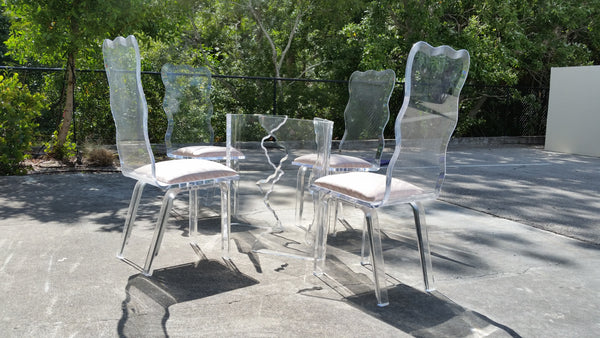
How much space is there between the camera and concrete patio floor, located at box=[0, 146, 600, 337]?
236 cm

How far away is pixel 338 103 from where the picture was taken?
1150 cm

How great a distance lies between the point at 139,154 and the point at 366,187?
4.35 ft

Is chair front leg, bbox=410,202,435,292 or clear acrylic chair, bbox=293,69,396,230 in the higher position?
clear acrylic chair, bbox=293,69,396,230

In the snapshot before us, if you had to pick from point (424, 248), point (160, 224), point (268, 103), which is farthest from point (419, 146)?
point (268, 103)

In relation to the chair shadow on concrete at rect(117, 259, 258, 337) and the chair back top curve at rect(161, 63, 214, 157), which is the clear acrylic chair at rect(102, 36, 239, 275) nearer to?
the chair shadow on concrete at rect(117, 259, 258, 337)

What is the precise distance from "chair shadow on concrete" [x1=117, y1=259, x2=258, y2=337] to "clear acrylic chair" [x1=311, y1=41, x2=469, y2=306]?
736 millimetres

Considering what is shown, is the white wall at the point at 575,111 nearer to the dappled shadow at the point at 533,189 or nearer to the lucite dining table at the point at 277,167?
the dappled shadow at the point at 533,189

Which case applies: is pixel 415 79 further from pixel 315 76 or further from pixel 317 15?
pixel 315 76

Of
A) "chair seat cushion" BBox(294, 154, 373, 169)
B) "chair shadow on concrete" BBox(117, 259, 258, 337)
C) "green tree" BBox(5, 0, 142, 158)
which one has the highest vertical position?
"green tree" BBox(5, 0, 142, 158)

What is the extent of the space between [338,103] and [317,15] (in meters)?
2.28

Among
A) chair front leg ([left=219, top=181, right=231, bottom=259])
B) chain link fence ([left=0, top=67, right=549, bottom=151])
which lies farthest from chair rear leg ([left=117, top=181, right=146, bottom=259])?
chain link fence ([left=0, top=67, right=549, bottom=151])

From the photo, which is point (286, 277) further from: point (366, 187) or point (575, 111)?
point (575, 111)

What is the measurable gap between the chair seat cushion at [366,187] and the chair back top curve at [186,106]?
2.19 m

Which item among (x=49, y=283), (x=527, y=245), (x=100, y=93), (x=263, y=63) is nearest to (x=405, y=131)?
(x=527, y=245)
